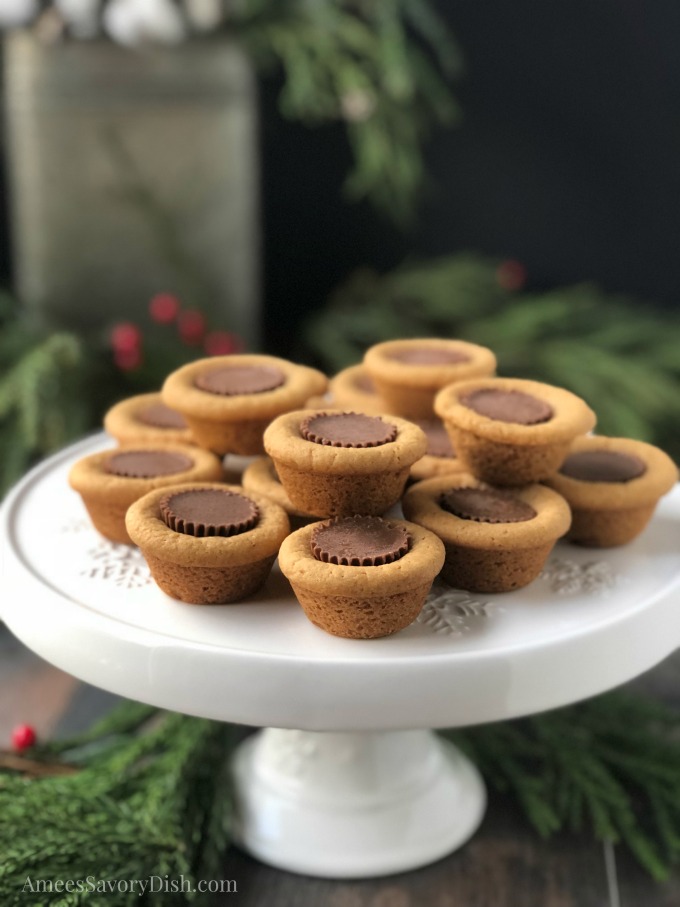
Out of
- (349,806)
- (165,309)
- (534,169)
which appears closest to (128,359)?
(165,309)

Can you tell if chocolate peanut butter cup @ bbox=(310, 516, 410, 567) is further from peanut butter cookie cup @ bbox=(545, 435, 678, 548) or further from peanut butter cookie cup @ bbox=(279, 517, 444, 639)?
peanut butter cookie cup @ bbox=(545, 435, 678, 548)

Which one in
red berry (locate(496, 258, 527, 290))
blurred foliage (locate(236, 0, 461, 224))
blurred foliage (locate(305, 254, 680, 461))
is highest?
blurred foliage (locate(236, 0, 461, 224))

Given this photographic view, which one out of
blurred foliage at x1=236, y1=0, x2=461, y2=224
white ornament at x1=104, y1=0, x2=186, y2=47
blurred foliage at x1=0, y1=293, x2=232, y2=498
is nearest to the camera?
blurred foliage at x1=0, y1=293, x2=232, y2=498

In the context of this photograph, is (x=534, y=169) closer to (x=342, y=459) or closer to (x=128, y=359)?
(x=128, y=359)

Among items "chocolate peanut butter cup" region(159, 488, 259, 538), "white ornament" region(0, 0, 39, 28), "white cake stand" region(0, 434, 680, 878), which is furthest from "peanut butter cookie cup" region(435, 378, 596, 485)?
"white ornament" region(0, 0, 39, 28)

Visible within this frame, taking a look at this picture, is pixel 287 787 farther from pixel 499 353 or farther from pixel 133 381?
pixel 499 353

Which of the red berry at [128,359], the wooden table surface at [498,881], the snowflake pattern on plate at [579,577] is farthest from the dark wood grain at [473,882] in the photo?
the red berry at [128,359]

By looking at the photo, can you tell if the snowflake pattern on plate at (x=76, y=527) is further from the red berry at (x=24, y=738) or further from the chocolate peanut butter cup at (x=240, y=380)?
the red berry at (x=24, y=738)

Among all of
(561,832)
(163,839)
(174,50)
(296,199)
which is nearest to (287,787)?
(163,839)
